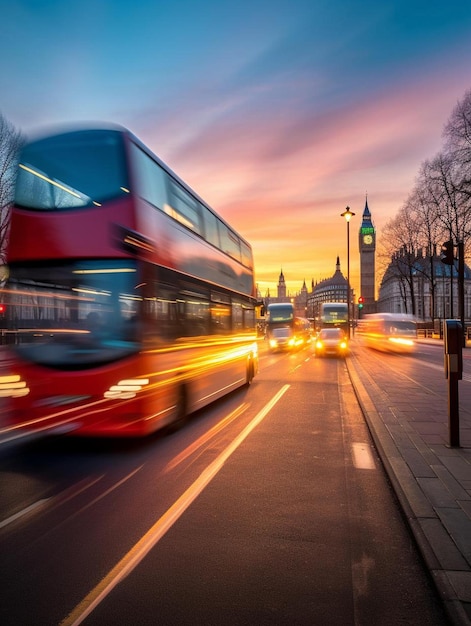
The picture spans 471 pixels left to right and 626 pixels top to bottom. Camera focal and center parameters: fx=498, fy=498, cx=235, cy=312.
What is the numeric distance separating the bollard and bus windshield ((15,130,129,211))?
4.50 m

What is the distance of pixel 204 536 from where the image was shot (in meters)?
3.87

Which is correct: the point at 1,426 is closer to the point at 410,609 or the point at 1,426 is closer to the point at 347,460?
the point at 347,460

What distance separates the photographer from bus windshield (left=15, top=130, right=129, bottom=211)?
249 inches

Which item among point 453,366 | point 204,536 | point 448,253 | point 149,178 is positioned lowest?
point 204,536

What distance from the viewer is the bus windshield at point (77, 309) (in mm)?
6172

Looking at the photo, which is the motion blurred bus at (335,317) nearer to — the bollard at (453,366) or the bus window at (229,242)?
the bus window at (229,242)

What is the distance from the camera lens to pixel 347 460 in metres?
6.21

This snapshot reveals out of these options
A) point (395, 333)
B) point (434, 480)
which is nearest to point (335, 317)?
point (395, 333)

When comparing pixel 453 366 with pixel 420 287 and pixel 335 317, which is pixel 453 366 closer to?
pixel 335 317

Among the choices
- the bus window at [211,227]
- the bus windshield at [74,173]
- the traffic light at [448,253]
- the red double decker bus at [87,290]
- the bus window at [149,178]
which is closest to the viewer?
the red double decker bus at [87,290]

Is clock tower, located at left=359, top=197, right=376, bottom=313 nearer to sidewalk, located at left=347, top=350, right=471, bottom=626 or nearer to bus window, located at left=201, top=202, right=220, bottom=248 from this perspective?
bus window, located at left=201, top=202, right=220, bottom=248

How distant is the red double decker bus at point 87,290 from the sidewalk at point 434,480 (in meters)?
3.27

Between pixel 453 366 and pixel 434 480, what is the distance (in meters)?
1.90

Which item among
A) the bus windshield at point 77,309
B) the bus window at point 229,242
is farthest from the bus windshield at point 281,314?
the bus windshield at point 77,309
